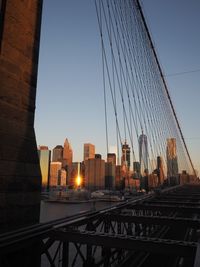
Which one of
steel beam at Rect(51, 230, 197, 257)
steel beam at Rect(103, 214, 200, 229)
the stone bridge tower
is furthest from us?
steel beam at Rect(103, 214, 200, 229)

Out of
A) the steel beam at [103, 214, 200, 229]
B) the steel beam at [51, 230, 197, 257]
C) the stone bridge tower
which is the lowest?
the steel beam at [51, 230, 197, 257]

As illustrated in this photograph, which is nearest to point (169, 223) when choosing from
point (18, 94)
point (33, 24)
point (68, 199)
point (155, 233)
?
point (18, 94)

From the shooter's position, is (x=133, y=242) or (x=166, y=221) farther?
(x=166, y=221)

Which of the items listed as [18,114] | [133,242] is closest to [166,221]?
[133,242]

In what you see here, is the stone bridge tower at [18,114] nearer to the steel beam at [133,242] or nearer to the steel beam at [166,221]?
the steel beam at [133,242]

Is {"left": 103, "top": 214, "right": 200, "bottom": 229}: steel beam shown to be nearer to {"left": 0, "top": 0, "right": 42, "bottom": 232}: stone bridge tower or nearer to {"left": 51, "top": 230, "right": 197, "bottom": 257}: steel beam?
{"left": 0, "top": 0, "right": 42, "bottom": 232}: stone bridge tower

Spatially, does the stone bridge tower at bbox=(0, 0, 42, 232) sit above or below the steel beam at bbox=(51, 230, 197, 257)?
above

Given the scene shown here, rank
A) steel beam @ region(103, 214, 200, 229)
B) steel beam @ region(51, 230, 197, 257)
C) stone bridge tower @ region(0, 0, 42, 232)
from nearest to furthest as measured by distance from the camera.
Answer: steel beam @ region(51, 230, 197, 257)
stone bridge tower @ region(0, 0, 42, 232)
steel beam @ region(103, 214, 200, 229)

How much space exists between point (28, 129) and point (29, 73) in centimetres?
129

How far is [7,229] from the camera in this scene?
544 centimetres

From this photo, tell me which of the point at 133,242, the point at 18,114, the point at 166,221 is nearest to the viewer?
the point at 133,242

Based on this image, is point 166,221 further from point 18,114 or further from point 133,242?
point 18,114

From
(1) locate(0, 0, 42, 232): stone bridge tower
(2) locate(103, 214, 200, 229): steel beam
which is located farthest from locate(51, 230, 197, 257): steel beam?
(2) locate(103, 214, 200, 229): steel beam

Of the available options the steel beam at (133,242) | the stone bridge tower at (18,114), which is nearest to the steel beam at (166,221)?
the stone bridge tower at (18,114)
